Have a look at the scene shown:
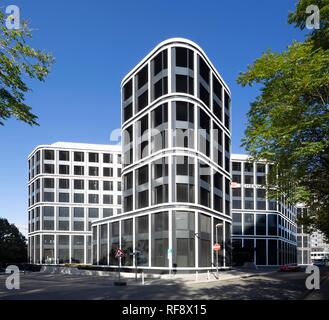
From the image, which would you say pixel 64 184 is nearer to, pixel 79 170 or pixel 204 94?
pixel 79 170

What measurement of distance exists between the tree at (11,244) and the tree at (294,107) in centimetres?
10561

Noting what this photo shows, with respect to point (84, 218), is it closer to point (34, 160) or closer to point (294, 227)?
point (34, 160)

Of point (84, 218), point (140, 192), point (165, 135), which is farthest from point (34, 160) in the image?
point (165, 135)

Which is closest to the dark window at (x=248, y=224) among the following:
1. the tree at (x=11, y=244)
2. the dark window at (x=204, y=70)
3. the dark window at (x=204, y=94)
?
the dark window at (x=204, y=94)

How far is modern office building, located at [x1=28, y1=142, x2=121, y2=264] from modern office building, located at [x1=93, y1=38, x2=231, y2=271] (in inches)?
1517

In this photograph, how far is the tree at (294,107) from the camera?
13.8m

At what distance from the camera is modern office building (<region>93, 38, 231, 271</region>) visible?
57.4 metres

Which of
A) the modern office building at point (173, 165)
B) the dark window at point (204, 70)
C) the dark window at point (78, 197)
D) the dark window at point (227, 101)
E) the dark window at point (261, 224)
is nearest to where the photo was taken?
the modern office building at point (173, 165)

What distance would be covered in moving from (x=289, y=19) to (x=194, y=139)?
137ft

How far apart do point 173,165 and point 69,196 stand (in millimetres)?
57043

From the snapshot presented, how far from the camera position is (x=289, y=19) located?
1761 cm

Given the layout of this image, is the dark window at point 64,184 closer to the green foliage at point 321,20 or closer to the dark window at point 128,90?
the dark window at point 128,90

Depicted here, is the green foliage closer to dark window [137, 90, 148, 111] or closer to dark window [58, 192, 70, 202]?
dark window [137, 90, 148, 111]

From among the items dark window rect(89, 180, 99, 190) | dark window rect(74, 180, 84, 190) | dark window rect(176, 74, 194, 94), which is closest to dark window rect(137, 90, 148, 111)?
dark window rect(176, 74, 194, 94)
